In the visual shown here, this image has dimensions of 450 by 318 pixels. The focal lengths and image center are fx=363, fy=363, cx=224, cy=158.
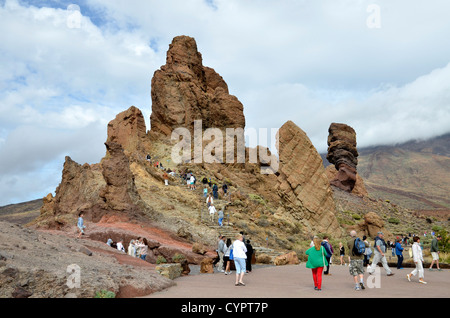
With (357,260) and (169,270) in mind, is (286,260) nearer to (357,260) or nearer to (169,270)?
(169,270)

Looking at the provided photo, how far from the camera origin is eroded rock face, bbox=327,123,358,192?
247 feet

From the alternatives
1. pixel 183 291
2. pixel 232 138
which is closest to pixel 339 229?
pixel 232 138

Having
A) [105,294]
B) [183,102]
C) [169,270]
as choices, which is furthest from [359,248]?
[183,102]

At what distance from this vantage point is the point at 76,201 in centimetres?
→ 2458

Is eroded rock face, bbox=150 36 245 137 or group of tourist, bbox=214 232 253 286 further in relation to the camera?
eroded rock face, bbox=150 36 245 137

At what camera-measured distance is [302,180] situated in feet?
116

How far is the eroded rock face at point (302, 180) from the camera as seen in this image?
34.7 m

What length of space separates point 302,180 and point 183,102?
61.8ft

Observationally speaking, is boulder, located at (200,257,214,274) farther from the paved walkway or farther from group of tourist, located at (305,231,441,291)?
group of tourist, located at (305,231,441,291)

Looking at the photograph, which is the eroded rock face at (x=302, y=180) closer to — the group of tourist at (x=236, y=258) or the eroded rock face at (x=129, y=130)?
the eroded rock face at (x=129, y=130)

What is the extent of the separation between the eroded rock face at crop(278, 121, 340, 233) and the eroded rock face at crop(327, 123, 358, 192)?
137 ft

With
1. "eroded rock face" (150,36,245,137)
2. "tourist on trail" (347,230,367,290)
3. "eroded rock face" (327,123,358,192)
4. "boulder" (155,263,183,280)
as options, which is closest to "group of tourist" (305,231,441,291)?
"tourist on trail" (347,230,367,290)
